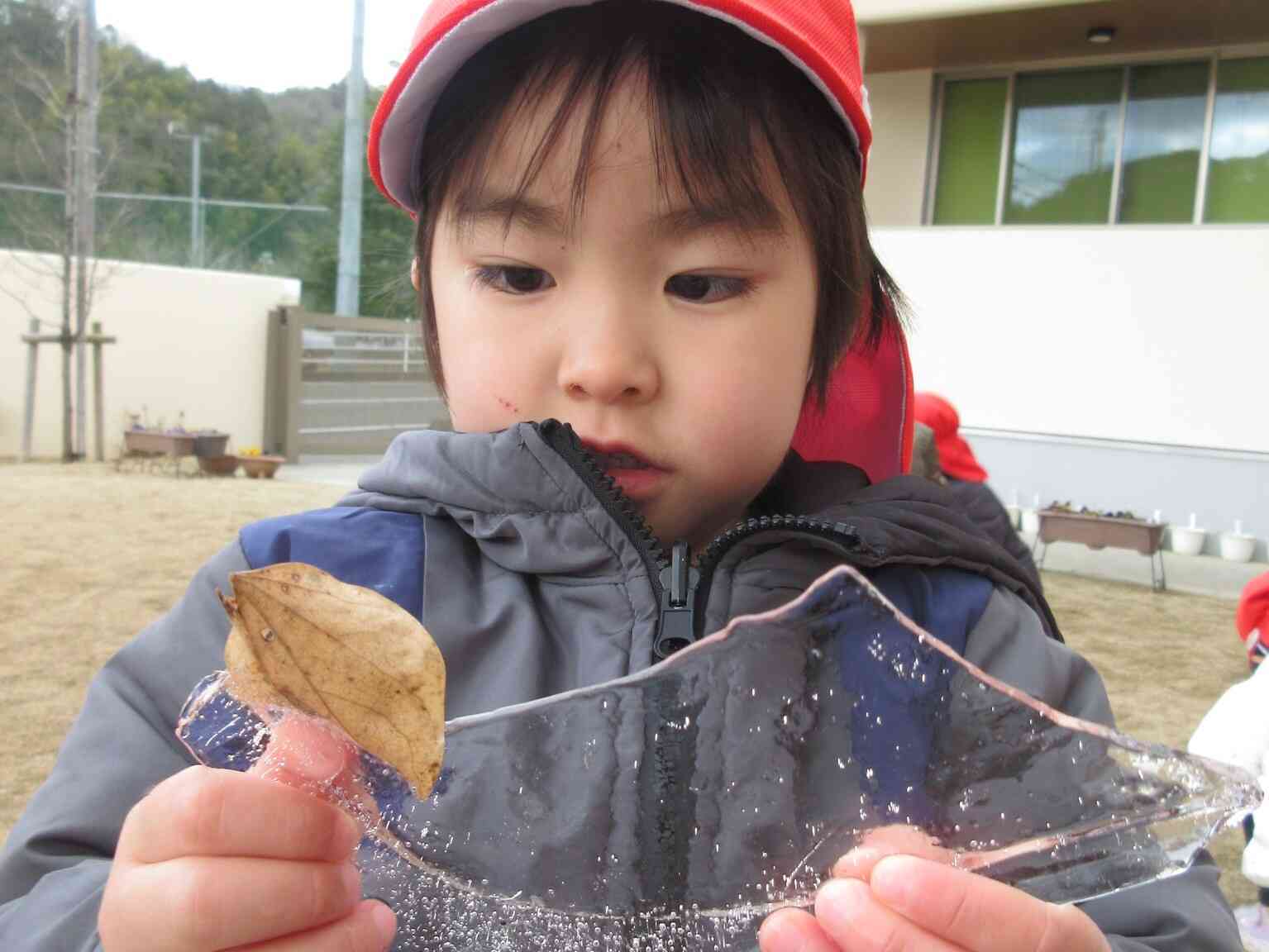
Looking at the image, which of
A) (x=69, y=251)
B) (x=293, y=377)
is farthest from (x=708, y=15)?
(x=293, y=377)

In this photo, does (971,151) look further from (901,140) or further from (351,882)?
(351,882)

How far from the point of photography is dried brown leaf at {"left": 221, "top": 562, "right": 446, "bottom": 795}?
50 centimetres

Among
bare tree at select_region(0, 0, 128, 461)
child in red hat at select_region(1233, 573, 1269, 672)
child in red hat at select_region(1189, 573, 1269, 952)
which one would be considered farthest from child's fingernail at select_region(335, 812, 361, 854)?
bare tree at select_region(0, 0, 128, 461)

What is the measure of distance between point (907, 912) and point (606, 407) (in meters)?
0.51

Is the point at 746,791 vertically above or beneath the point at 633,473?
beneath

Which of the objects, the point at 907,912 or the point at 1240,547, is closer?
the point at 907,912

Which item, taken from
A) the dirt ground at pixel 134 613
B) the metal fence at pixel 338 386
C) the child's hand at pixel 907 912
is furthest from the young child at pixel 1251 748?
the metal fence at pixel 338 386

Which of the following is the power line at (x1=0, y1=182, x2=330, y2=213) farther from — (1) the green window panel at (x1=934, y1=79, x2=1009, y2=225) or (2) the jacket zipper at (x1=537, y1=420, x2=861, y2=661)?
(2) the jacket zipper at (x1=537, y1=420, x2=861, y2=661)

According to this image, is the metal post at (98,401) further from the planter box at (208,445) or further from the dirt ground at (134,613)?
the dirt ground at (134,613)

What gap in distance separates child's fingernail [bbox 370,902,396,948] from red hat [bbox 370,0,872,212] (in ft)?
2.32

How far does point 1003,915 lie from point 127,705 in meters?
0.67

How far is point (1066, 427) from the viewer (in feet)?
25.5

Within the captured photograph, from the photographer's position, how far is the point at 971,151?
8289 mm

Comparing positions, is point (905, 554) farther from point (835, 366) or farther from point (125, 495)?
point (125, 495)
